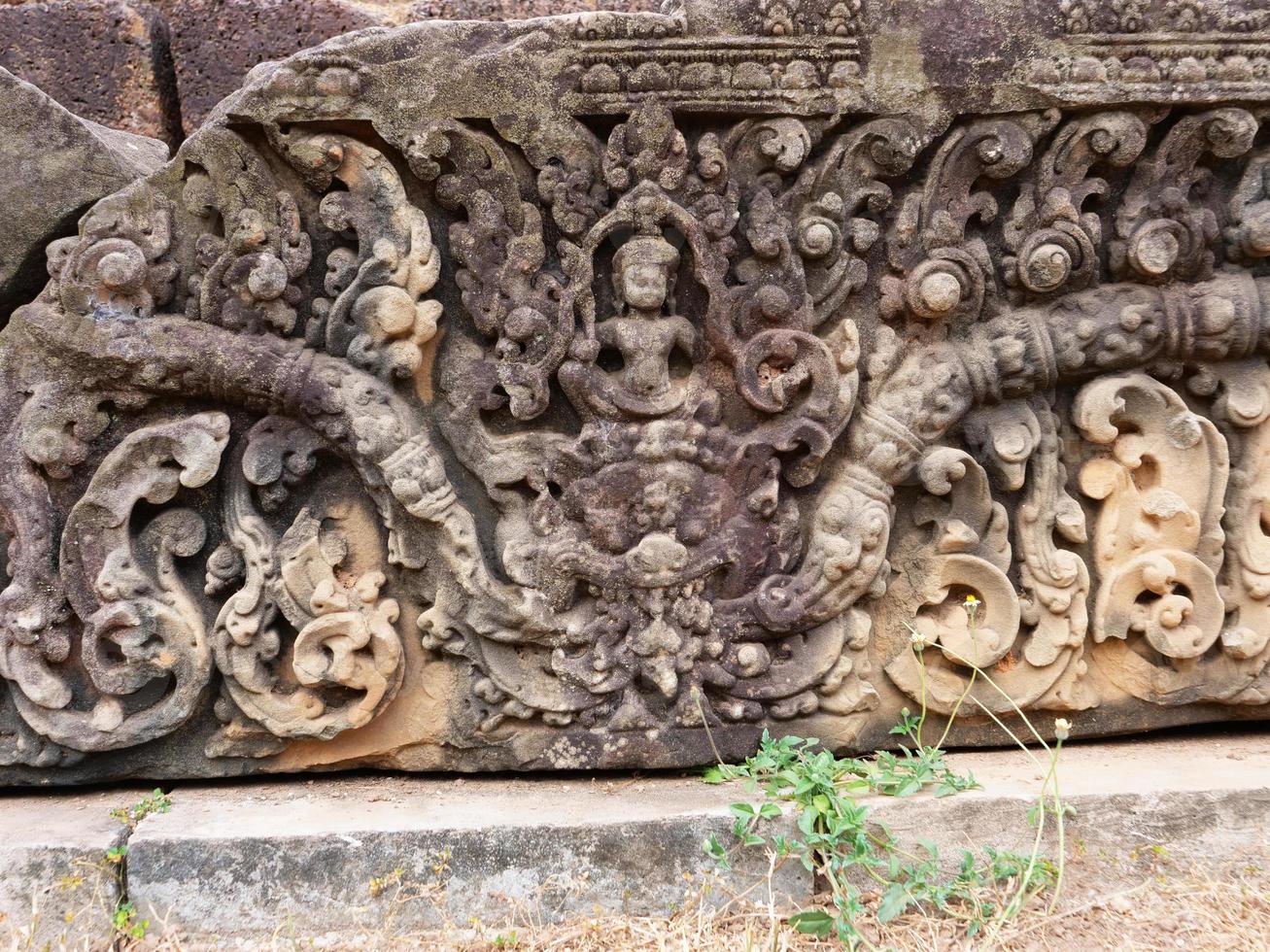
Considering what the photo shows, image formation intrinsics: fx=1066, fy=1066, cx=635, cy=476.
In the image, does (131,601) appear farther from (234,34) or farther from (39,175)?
(234,34)

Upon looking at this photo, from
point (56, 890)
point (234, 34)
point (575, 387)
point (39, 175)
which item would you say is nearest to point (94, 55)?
point (234, 34)

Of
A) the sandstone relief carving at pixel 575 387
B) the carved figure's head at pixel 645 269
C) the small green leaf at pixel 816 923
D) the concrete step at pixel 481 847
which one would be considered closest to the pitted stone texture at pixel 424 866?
the concrete step at pixel 481 847

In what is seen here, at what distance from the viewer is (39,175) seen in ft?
7.73

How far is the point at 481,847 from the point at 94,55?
8.40 ft

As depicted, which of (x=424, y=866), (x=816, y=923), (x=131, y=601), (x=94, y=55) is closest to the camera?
(x=816, y=923)

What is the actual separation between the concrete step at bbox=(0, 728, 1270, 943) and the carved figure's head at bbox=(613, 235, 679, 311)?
1070mm

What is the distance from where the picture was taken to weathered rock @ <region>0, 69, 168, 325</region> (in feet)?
7.70

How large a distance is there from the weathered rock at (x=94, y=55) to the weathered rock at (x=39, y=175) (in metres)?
0.81

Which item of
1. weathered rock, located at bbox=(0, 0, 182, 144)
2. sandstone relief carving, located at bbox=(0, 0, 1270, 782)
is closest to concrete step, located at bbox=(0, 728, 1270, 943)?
sandstone relief carving, located at bbox=(0, 0, 1270, 782)

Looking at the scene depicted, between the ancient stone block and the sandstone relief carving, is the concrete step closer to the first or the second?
the sandstone relief carving

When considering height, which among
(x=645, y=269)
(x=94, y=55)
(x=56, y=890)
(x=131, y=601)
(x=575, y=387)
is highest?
(x=94, y=55)

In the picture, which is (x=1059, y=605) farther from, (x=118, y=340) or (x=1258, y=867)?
(x=118, y=340)

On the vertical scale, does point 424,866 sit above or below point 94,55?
below

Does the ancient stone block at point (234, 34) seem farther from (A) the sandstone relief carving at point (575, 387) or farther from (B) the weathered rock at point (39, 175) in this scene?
(A) the sandstone relief carving at point (575, 387)
